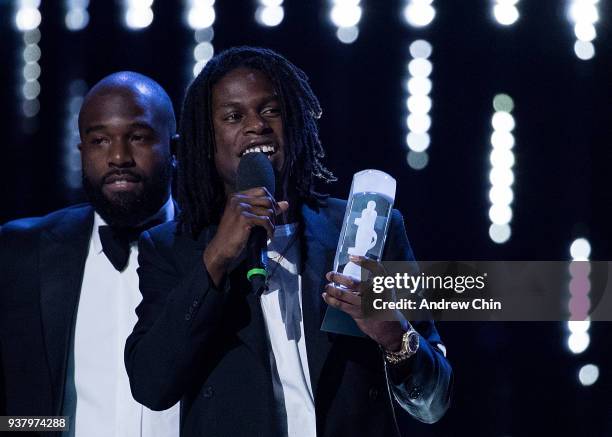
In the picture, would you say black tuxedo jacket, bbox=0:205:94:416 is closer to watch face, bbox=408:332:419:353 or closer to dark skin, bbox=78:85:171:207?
dark skin, bbox=78:85:171:207

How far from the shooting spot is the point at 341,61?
3432mm

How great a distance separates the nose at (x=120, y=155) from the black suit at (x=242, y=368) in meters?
0.58

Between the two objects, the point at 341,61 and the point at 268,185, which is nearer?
the point at 268,185

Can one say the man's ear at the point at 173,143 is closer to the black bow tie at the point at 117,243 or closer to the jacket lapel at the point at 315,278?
the black bow tie at the point at 117,243

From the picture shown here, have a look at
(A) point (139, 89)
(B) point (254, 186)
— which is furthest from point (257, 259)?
(A) point (139, 89)

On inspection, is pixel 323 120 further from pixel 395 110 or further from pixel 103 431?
pixel 103 431

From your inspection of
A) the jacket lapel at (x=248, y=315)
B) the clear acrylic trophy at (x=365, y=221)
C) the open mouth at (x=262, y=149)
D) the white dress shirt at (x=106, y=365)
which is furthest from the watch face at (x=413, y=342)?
the white dress shirt at (x=106, y=365)

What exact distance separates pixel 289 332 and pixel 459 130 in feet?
5.42

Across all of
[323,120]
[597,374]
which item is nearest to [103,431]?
[323,120]

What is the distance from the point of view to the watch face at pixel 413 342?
6.34ft

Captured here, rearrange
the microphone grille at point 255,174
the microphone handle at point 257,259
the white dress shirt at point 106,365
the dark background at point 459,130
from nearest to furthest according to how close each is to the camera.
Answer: the microphone handle at point 257,259
the microphone grille at point 255,174
the white dress shirt at point 106,365
the dark background at point 459,130

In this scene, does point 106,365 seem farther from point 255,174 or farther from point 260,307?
point 255,174

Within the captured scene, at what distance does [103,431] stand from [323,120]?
147cm

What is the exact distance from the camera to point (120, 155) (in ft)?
8.39
